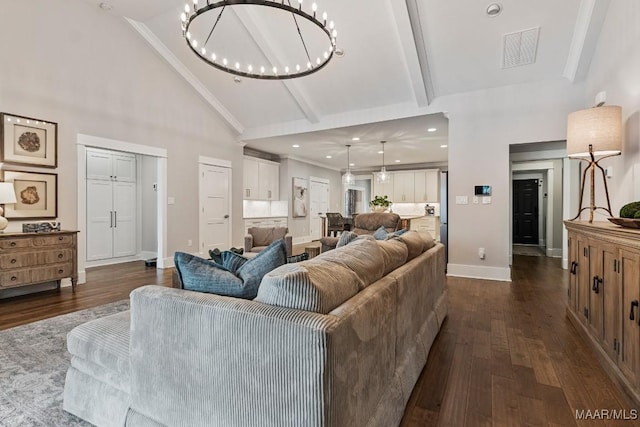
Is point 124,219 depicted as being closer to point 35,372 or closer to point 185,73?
point 185,73

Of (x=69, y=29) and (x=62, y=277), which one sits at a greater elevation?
(x=69, y=29)

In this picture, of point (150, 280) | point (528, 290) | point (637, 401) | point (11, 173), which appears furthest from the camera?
point (150, 280)

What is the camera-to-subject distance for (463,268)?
16.7 feet

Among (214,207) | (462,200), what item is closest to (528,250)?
(462,200)

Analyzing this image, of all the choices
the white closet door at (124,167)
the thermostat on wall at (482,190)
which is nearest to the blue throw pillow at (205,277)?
the thermostat on wall at (482,190)

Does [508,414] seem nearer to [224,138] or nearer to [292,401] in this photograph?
[292,401]

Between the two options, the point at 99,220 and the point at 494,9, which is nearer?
the point at 494,9

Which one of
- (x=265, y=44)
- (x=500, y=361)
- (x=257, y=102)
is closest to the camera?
(x=500, y=361)

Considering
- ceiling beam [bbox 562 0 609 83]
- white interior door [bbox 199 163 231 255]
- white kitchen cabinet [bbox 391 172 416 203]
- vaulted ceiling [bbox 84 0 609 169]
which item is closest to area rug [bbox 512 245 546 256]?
white kitchen cabinet [bbox 391 172 416 203]

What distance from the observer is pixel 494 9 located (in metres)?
3.63

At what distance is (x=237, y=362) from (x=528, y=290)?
4.38 metres

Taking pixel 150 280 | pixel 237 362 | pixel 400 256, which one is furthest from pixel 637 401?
pixel 150 280

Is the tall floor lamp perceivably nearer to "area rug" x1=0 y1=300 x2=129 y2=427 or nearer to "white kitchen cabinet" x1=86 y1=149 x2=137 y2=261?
"area rug" x1=0 y1=300 x2=129 y2=427

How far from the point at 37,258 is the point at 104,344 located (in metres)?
3.26
